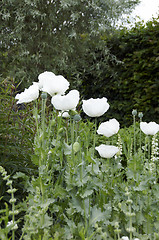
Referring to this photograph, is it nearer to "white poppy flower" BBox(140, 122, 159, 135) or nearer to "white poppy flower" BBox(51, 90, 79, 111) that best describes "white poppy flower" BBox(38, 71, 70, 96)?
"white poppy flower" BBox(51, 90, 79, 111)

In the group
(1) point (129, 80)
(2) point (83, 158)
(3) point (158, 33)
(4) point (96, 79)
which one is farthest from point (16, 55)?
A: (2) point (83, 158)

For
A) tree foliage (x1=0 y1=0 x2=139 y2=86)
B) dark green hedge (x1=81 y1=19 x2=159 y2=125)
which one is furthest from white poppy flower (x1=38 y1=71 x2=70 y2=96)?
tree foliage (x1=0 y1=0 x2=139 y2=86)

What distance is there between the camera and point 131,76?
5547 millimetres

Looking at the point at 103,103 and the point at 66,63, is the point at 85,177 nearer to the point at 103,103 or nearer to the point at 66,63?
the point at 103,103

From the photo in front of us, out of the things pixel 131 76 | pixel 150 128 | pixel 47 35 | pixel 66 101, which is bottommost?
pixel 150 128

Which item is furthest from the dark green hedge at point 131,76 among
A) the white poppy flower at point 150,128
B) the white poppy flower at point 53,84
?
the white poppy flower at point 53,84

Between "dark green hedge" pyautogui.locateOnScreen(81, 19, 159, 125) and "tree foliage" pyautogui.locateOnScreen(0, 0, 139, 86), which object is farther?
"tree foliage" pyautogui.locateOnScreen(0, 0, 139, 86)

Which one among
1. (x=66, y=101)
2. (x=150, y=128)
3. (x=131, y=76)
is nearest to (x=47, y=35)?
(x=131, y=76)

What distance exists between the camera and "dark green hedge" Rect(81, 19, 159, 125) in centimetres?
489

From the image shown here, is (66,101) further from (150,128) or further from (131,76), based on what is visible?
(131,76)

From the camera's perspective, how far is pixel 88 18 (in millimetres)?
7246

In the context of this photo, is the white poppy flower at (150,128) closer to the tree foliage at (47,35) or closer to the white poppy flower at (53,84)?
the white poppy flower at (53,84)

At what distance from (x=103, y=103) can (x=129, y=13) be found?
7751 millimetres

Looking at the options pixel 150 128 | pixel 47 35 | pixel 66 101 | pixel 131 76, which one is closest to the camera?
pixel 66 101
